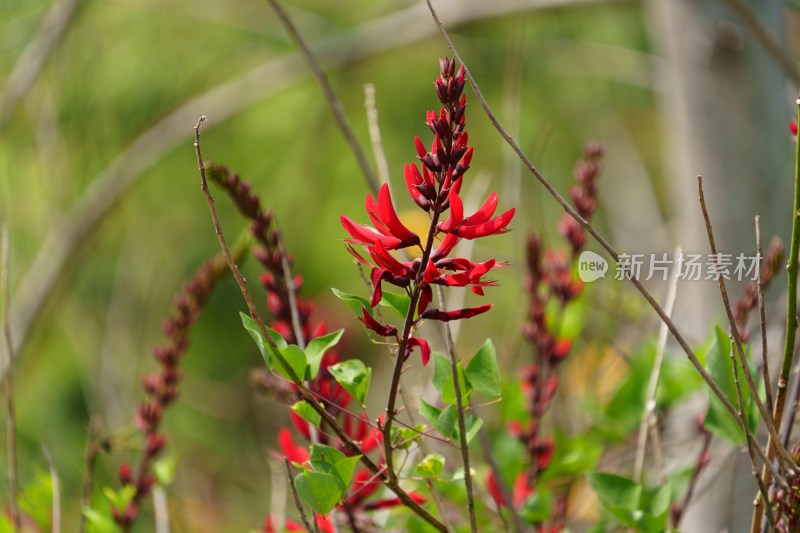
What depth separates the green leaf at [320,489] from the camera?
365 mm

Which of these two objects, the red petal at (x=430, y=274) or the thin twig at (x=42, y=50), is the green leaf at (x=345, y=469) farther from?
the thin twig at (x=42, y=50)

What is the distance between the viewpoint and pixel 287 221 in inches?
86.0

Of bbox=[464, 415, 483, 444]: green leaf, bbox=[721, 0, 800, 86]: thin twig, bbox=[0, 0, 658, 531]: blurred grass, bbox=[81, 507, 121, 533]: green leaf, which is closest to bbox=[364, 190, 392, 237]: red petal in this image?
bbox=[464, 415, 483, 444]: green leaf

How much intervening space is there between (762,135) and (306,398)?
2.92ft

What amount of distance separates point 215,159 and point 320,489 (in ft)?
6.29

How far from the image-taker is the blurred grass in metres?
1.84

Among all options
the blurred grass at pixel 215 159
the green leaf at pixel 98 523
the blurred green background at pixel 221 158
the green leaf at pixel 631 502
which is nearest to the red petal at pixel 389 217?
the green leaf at pixel 631 502

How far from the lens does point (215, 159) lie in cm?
218

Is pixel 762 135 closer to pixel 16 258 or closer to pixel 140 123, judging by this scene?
pixel 140 123

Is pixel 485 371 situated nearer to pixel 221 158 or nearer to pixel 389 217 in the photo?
pixel 389 217

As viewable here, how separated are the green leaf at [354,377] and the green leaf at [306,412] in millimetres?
20

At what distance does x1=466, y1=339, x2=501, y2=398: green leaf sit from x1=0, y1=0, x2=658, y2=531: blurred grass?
1.24 metres

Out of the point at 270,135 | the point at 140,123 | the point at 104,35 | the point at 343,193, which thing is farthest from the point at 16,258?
the point at 343,193

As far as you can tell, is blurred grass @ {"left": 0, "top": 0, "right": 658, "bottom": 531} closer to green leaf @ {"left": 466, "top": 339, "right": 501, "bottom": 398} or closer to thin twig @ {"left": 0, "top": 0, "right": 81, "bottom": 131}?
thin twig @ {"left": 0, "top": 0, "right": 81, "bottom": 131}
